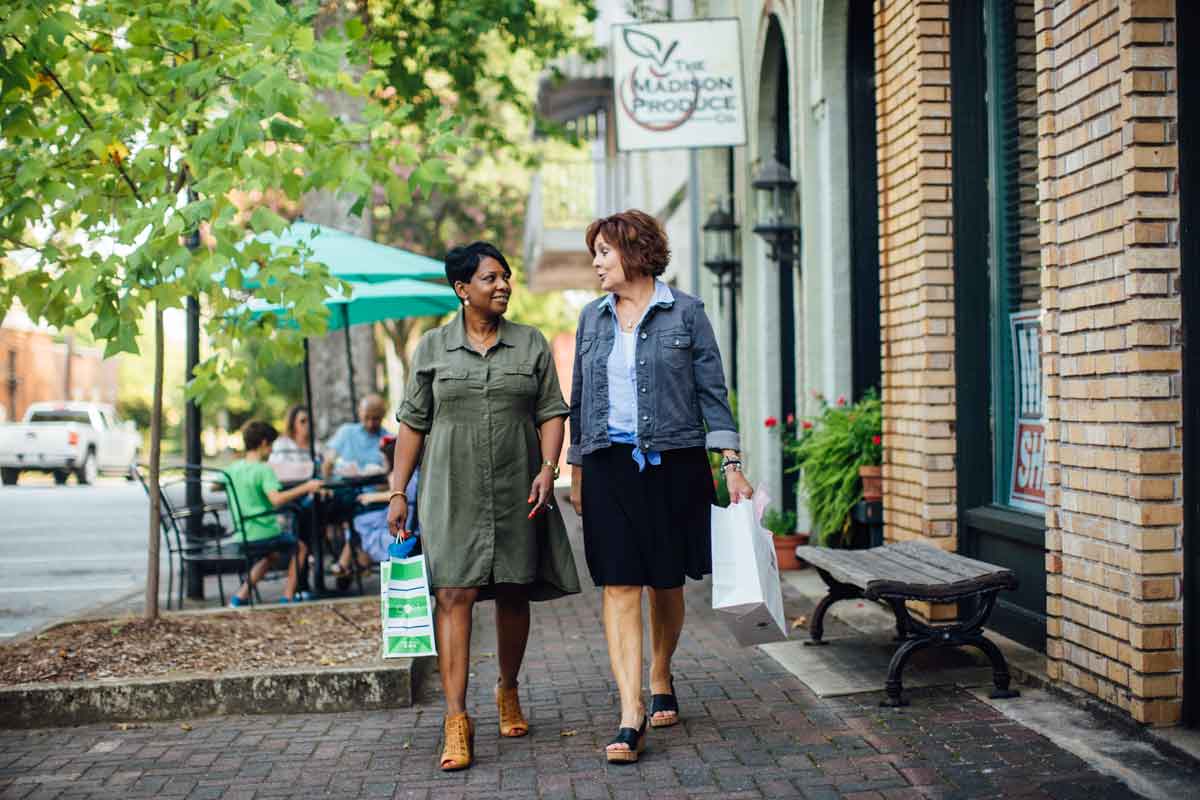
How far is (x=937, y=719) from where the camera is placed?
5121 mm

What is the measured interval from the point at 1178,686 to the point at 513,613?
240 centimetres

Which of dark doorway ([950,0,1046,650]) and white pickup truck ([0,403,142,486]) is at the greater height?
dark doorway ([950,0,1046,650])

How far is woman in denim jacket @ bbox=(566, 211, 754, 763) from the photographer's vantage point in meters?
4.89

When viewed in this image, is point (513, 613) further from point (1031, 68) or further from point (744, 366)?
point (744, 366)

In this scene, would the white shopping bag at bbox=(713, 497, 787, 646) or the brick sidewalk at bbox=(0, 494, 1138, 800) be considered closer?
the brick sidewalk at bbox=(0, 494, 1138, 800)

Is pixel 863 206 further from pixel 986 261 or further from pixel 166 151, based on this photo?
pixel 166 151

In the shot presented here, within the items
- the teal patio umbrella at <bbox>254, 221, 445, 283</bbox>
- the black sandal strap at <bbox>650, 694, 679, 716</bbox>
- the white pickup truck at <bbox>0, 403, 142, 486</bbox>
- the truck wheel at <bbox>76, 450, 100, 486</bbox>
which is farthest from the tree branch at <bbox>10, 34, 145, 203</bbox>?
the truck wheel at <bbox>76, 450, 100, 486</bbox>

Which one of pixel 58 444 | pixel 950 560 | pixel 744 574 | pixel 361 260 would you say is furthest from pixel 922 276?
pixel 58 444

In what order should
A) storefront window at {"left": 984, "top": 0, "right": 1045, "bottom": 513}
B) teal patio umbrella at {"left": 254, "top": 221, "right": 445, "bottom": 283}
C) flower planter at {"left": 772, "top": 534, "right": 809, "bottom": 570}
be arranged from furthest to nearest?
flower planter at {"left": 772, "top": 534, "right": 809, "bottom": 570} → teal patio umbrella at {"left": 254, "top": 221, "right": 445, "bottom": 283} → storefront window at {"left": 984, "top": 0, "right": 1045, "bottom": 513}

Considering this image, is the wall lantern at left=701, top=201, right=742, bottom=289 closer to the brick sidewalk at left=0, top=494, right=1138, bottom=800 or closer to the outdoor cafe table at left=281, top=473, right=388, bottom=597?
the outdoor cafe table at left=281, top=473, right=388, bottom=597

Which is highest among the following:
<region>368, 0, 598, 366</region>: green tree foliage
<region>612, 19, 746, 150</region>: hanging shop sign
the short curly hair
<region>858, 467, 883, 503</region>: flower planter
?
<region>368, 0, 598, 366</region>: green tree foliage

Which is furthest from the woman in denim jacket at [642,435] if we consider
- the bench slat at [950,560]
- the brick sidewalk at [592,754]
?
the bench slat at [950,560]

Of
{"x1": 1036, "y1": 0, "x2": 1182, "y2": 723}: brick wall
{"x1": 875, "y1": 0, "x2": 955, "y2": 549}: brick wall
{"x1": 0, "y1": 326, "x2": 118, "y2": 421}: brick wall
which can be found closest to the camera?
{"x1": 1036, "y1": 0, "x2": 1182, "y2": 723}: brick wall

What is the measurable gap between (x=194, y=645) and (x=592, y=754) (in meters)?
2.70
